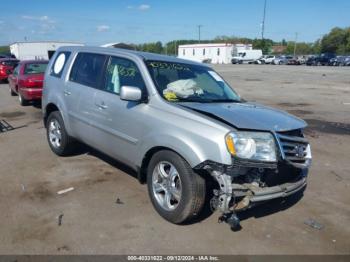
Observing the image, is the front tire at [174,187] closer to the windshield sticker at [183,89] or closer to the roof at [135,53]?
the windshield sticker at [183,89]

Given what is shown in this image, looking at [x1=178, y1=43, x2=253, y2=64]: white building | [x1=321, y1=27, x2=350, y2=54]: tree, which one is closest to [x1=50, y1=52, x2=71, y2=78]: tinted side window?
[x1=178, y1=43, x2=253, y2=64]: white building

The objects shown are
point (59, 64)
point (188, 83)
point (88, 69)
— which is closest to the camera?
point (188, 83)

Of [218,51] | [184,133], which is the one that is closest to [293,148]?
[184,133]

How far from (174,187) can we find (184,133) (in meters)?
0.66

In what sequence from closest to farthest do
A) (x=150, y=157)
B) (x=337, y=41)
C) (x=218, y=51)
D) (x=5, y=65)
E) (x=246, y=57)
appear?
(x=150, y=157), (x=5, y=65), (x=246, y=57), (x=218, y=51), (x=337, y=41)

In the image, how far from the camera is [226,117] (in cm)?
394

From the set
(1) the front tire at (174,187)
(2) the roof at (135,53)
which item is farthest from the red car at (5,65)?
(1) the front tire at (174,187)

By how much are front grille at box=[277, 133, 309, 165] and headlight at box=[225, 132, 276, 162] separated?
0.46 ft

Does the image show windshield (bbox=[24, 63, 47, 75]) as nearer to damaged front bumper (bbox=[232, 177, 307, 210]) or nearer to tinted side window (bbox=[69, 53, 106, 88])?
tinted side window (bbox=[69, 53, 106, 88])

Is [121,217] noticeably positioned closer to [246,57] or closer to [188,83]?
[188,83]

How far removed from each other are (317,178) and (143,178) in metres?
2.89

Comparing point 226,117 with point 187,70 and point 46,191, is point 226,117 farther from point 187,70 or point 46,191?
point 46,191

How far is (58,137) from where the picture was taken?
21.5ft

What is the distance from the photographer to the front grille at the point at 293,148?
393 cm
